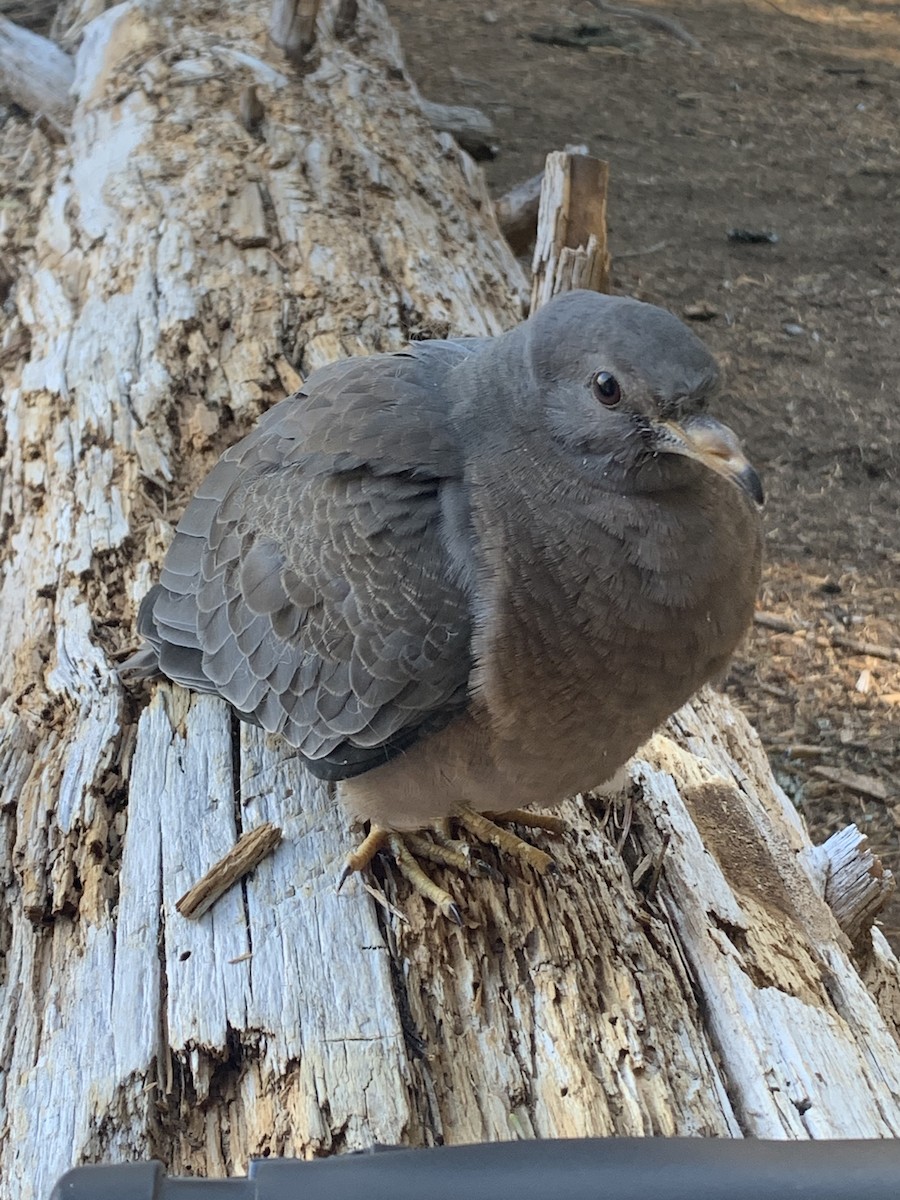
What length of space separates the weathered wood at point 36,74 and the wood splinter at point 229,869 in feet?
14.7

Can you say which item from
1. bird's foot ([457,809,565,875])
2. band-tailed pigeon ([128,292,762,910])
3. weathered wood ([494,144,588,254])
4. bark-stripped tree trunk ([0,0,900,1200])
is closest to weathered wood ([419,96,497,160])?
weathered wood ([494,144,588,254])

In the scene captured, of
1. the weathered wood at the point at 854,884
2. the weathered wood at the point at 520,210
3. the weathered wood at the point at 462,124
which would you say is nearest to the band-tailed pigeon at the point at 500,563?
the weathered wood at the point at 854,884

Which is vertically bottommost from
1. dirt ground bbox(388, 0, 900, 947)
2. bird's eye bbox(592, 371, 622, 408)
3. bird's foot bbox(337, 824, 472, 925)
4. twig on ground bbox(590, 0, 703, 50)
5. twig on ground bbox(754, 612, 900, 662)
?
twig on ground bbox(754, 612, 900, 662)

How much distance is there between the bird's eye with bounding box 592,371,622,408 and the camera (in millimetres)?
2342

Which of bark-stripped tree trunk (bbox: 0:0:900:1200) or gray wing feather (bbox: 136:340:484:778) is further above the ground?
gray wing feather (bbox: 136:340:484:778)

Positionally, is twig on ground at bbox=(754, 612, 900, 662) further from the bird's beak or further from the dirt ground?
the bird's beak

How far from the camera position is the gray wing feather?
251 cm

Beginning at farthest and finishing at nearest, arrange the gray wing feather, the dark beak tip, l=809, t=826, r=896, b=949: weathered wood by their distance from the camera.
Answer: l=809, t=826, r=896, b=949: weathered wood, the gray wing feather, the dark beak tip

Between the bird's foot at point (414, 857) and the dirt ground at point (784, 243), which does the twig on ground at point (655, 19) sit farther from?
the bird's foot at point (414, 857)

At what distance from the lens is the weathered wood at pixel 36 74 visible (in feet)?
19.2

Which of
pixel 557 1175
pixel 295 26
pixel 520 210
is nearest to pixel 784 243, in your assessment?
pixel 520 210

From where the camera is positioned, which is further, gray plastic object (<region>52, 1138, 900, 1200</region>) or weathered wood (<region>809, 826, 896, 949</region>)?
weathered wood (<region>809, 826, 896, 949</region>)

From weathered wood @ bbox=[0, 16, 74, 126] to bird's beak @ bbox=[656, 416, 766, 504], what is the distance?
467cm

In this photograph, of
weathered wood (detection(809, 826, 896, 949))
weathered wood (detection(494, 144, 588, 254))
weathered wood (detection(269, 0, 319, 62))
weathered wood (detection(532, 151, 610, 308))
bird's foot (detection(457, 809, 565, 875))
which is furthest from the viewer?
weathered wood (detection(494, 144, 588, 254))
